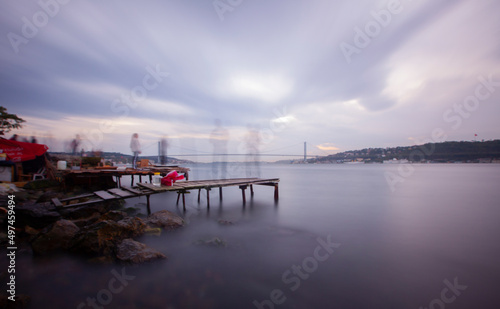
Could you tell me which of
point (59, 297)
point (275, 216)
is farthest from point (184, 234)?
point (275, 216)

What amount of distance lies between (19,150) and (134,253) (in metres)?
12.7

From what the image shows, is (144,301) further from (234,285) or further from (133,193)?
(133,193)

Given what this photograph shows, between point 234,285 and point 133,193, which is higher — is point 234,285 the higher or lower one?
the lower one

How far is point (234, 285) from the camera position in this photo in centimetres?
544

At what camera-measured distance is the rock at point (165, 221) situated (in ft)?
28.8

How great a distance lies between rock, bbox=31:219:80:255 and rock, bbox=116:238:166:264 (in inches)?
64.1

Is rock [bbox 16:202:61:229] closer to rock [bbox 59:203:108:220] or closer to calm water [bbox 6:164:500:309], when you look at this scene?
rock [bbox 59:203:108:220]

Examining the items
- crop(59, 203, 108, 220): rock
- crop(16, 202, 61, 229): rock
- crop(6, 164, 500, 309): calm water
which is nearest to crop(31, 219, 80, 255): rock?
crop(6, 164, 500, 309): calm water

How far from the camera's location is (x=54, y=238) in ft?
20.3

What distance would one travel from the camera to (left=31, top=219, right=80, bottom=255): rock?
5980 mm

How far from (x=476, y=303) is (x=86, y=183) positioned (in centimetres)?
1744

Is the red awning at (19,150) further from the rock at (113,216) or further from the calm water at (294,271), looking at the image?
the calm water at (294,271)

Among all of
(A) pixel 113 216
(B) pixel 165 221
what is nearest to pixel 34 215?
(A) pixel 113 216

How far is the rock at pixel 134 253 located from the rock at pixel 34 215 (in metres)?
3.37
